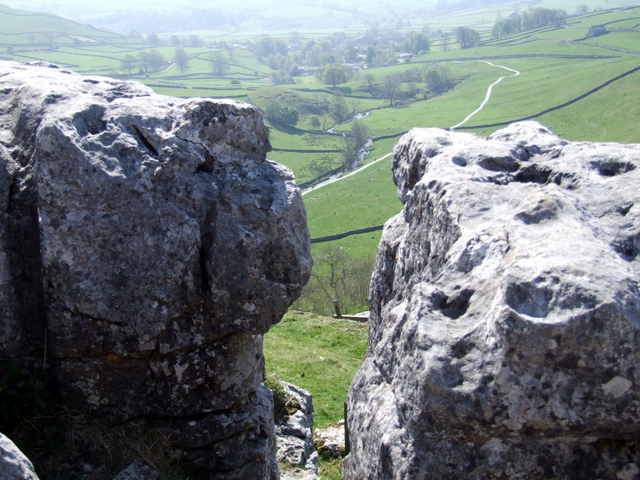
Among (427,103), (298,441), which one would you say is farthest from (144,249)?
(427,103)

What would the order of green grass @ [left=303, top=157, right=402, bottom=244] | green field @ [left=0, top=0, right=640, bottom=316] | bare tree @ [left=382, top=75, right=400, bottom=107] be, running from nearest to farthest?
green grass @ [left=303, top=157, right=402, bottom=244] → green field @ [left=0, top=0, right=640, bottom=316] → bare tree @ [left=382, top=75, right=400, bottom=107]

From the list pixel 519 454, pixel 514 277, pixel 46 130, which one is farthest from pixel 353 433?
pixel 46 130

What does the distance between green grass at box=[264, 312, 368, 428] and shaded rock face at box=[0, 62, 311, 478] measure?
8428 millimetres

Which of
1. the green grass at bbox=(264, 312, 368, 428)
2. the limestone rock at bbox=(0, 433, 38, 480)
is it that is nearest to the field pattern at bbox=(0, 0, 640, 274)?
the green grass at bbox=(264, 312, 368, 428)

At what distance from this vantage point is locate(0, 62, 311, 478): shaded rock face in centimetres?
713

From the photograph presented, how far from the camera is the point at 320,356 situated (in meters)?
21.4

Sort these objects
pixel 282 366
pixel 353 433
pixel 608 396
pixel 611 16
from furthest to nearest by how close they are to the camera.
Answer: pixel 611 16 < pixel 282 366 < pixel 353 433 < pixel 608 396

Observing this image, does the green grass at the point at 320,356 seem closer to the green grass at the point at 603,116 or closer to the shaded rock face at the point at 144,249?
the shaded rock face at the point at 144,249

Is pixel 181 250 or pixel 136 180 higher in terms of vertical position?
pixel 136 180

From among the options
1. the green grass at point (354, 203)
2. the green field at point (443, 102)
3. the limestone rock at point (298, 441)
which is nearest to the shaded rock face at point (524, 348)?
the limestone rock at point (298, 441)

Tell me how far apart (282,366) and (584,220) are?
51.5 feet

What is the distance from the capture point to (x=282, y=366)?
63.5ft

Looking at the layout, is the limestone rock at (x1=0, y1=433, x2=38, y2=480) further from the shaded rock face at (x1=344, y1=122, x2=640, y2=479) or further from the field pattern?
the field pattern

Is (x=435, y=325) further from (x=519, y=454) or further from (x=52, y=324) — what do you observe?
(x=52, y=324)
